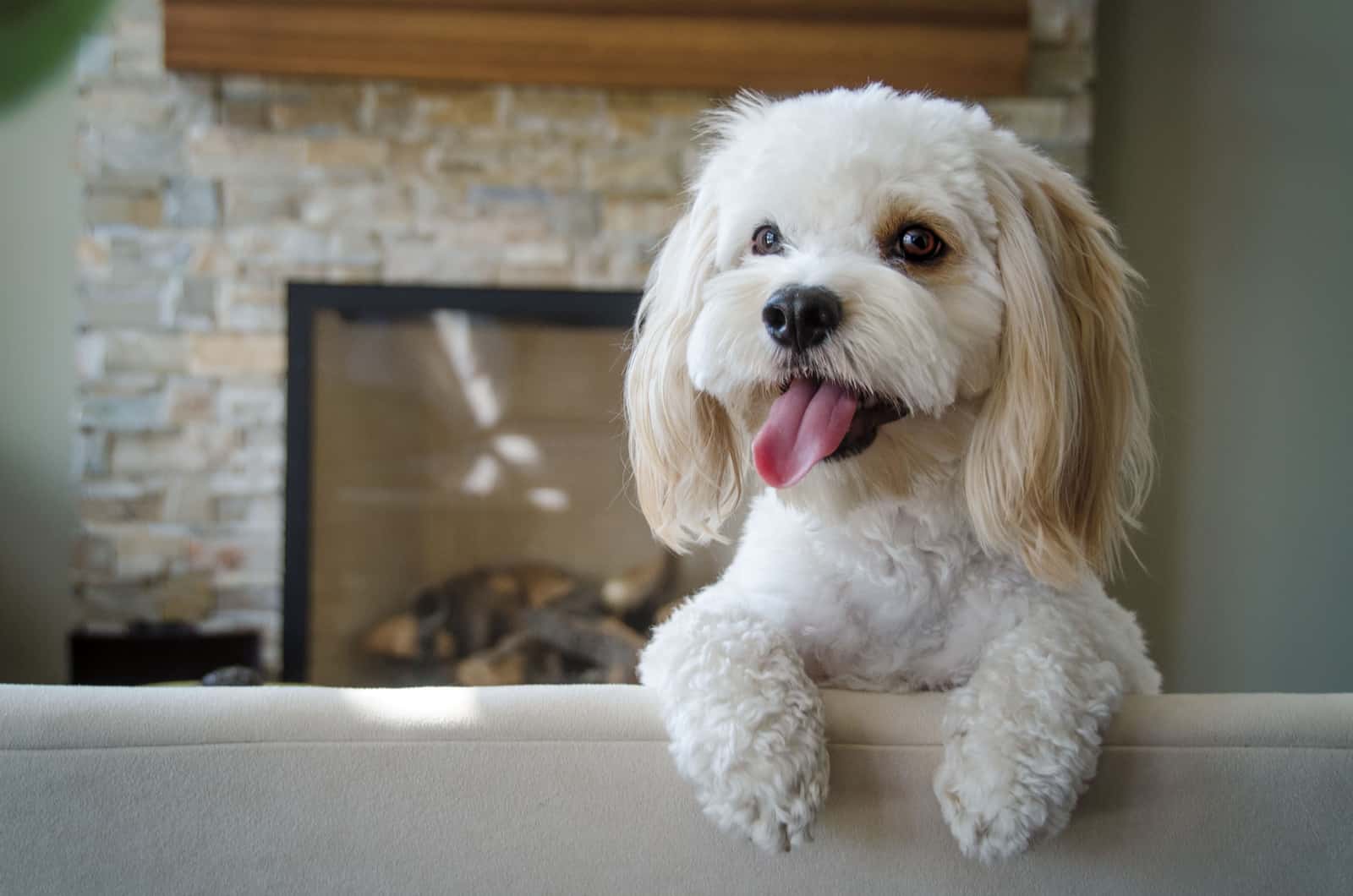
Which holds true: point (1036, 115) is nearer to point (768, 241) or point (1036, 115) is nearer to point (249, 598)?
point (768, 241)

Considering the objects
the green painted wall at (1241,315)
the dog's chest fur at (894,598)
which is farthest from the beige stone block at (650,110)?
the dog's chest fur at (894,598)

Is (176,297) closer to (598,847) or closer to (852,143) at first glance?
(852,143)

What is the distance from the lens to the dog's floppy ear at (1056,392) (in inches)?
41.4

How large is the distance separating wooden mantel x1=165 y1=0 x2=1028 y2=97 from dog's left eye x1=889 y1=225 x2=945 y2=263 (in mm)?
1942

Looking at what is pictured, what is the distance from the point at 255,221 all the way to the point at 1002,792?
2.78 m

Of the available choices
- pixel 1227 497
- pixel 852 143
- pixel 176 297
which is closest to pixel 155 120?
pixel 176 297

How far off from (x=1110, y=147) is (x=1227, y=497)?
1.08 meters

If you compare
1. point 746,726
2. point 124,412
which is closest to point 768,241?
point 746,726

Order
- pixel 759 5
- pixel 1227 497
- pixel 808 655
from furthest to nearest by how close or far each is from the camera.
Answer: pixel 1227 497, pixel 759 5, pixel 808 655

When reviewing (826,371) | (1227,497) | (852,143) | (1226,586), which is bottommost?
(1226,586)

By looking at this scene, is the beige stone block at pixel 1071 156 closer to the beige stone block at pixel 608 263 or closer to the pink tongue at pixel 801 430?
the beige stone block at pixel 608 263

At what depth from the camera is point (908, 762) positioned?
2.67ft

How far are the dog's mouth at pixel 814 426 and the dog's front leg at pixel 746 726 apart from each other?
0.16m

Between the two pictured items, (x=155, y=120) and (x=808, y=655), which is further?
(x=155, y=120)
